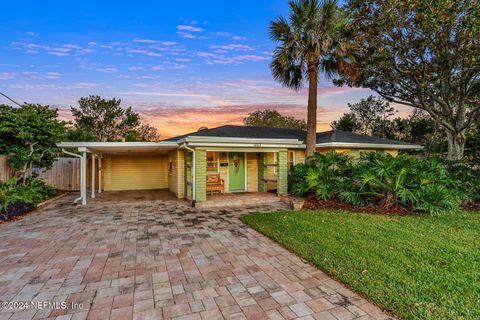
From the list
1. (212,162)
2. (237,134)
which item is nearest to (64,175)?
(212,162)

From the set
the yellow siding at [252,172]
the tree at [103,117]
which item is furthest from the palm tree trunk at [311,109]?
the tree at [103,117]

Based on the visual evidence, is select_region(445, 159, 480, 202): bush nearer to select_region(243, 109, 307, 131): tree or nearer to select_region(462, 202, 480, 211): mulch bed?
select_region(462, 202, 480, 211): mulch bed

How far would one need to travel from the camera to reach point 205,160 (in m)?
8.59

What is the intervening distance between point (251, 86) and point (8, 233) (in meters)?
11.4

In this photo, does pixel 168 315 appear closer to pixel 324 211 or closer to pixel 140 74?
pixel 324 211

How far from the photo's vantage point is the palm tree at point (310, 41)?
8953 mm

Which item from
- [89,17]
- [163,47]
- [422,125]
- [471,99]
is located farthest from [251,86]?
[422,125]

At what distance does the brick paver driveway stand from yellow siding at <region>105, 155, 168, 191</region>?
7.44 m

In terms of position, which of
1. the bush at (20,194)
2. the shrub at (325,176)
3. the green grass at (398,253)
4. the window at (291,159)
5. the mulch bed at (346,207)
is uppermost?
the window at (291,159)

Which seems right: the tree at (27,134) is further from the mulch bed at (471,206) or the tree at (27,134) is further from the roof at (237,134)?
the mulch bed at (471,206)

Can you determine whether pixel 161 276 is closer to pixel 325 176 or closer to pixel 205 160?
pixel 205 160

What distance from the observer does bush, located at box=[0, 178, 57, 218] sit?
23.1 feet

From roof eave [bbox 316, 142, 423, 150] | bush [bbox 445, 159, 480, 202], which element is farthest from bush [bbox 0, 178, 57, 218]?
bush [bbox 445, 159, 480, 202]

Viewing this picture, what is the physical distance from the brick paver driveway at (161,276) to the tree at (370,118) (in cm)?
2262
